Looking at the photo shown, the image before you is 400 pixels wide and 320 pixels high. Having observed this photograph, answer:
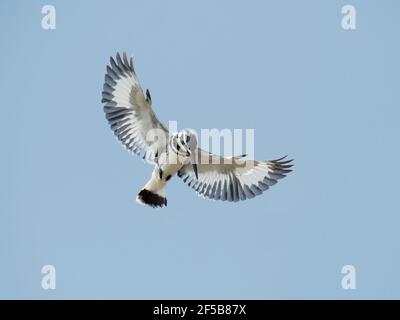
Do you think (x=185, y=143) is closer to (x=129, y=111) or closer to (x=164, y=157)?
(x=164, y=157)

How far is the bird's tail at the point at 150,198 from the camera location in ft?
44.1

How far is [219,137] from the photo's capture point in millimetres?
13445

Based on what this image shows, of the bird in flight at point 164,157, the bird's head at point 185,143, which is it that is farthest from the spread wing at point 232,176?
the bird's head at point 185,143

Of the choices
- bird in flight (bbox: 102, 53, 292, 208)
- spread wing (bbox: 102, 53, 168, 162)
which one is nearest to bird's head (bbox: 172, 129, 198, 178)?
bird in flight (bbox: 102, 53, 292, 208)

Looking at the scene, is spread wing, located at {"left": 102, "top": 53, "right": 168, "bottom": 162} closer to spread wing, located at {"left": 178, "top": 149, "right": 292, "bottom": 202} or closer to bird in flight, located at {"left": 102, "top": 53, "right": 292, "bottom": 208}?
bird in flight, located at {"left": 102, "top": 53, "right": 292, "bottom": 208}

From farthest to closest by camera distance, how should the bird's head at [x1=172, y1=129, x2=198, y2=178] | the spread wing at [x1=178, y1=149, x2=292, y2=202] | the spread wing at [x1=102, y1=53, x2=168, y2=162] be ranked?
the spread wing at [x1=178, y1=149, x2=292, y2=202] < the spread wing at [x1=102, y1=53, x2=168, y2=162] < the bird's head at [x1=172, y1=129, x2=198, y2=178]

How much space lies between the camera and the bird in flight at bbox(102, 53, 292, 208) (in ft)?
43.7

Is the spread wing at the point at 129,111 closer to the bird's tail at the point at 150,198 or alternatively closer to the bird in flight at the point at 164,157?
the bird in flight at the point at 164,157

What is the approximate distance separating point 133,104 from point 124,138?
56 cm

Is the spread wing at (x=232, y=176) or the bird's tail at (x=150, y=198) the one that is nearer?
the bird's tail at (x=150, y=198)

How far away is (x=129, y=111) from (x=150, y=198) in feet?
4.61

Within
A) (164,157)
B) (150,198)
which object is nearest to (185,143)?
(164,157)

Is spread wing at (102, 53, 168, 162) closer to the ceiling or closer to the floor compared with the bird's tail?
closer to the ceiling

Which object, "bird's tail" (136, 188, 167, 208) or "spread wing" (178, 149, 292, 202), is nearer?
"bird's tail" (136, 188, 167, 208)
